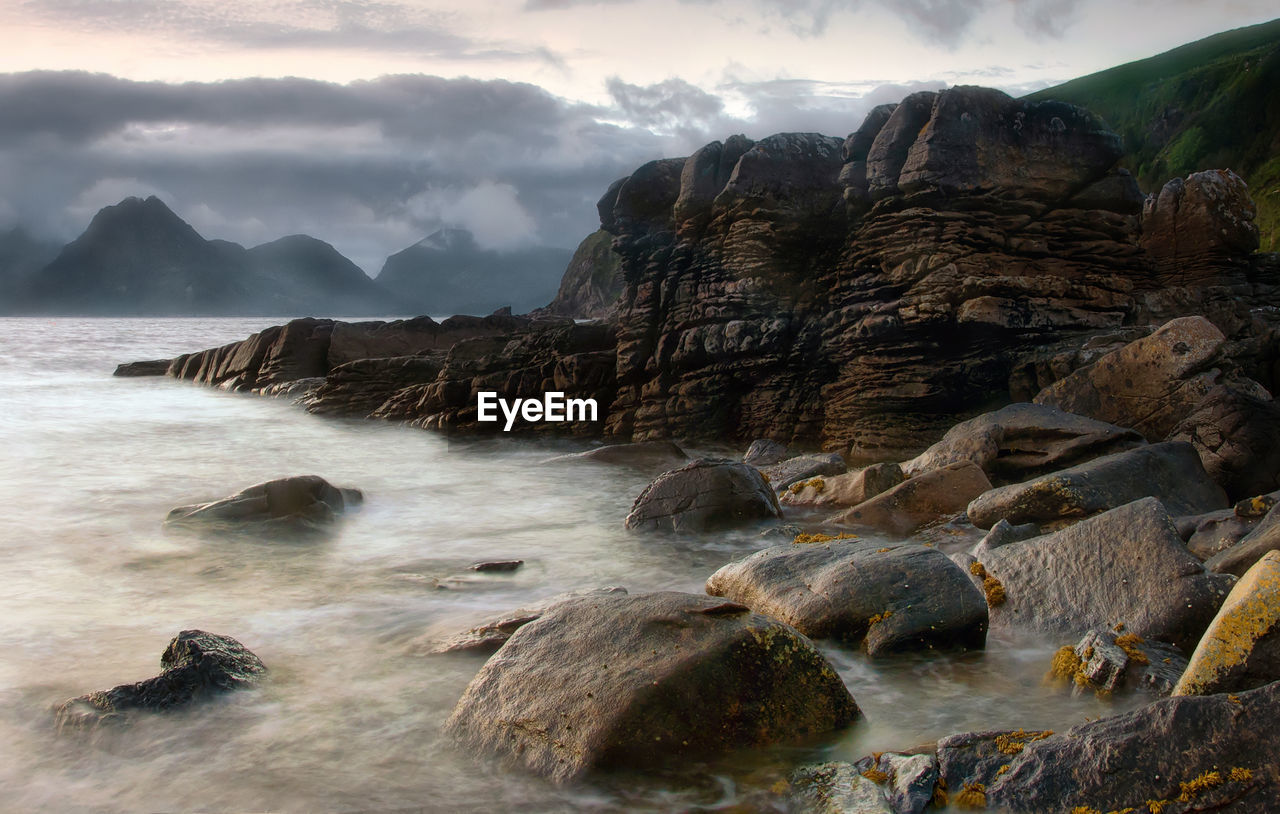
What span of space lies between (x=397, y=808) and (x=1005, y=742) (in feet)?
9.72

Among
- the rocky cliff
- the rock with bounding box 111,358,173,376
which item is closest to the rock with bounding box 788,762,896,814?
the rocky cliff

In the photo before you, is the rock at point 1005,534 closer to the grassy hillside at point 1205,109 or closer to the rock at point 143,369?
the rock at point 143,369

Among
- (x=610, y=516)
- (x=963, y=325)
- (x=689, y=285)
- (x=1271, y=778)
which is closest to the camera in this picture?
(x=1271, y=778)

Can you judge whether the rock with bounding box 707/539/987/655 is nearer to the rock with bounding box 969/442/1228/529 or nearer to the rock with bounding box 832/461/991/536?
the rock with bounding box 969/442/1228/529

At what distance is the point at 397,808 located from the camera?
449cm

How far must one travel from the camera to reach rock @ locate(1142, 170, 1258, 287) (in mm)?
20406

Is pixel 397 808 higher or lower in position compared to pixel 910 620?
lower

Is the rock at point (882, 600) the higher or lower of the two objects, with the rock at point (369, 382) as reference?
lower

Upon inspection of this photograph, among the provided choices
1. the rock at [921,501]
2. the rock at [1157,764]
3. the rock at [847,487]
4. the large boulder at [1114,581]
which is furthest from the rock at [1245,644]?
the rock at [847,487]

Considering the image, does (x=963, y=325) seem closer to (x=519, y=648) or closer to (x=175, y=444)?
(x=519, y=648)

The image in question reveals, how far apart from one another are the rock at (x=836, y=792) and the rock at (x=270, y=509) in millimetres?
8046

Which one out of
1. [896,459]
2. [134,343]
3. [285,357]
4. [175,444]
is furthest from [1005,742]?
[134,343]

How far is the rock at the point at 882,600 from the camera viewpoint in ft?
20.3

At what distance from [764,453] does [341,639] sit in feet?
32.9
